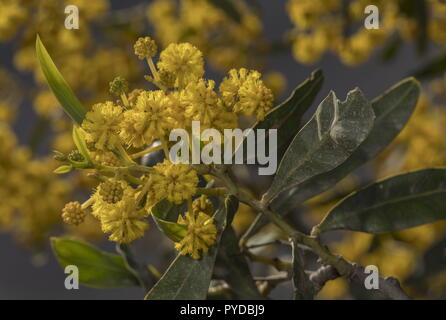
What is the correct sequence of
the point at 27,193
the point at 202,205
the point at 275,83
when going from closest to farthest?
the point at 202,205, the point at 27,193, the point at 275,83

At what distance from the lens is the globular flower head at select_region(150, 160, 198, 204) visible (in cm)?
76

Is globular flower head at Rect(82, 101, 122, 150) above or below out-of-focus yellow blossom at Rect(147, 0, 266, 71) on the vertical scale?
below

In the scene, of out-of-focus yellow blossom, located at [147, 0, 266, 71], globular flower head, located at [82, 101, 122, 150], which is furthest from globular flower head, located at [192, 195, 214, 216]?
out-of-focus yellow blossom, located at [147, 0, 266, 71]

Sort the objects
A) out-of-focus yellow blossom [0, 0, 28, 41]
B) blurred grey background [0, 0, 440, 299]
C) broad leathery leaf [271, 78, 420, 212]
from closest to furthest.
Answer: broad leathery leaf [271, 78, 420, 212] → out-of-focus yellow blossom [0, 0, 28, 41] → blurred grey background [0, 0, 440, 299]

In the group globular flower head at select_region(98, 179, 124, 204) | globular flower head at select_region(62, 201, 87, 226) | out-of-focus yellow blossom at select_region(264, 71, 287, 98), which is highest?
out-of-focus yellow blossom at select_region(264, 71, 287, 98)

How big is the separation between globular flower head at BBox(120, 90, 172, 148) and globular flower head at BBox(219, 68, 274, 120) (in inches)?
3.4

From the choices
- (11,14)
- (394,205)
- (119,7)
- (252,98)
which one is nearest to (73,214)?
(252,98)

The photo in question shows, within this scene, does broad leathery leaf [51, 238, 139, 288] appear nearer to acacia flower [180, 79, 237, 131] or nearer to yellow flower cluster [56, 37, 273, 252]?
yellow flower cluster [56, 37, 273, 252]

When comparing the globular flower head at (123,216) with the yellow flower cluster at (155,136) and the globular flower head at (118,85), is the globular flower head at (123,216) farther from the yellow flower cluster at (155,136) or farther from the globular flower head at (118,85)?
the globular flower head at (118,85)

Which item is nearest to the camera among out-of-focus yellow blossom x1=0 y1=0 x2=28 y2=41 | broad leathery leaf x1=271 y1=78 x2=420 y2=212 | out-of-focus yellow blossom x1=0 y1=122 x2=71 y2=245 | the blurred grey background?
broad leathery leaf x1=271 y1=78 x2=420 y2=212

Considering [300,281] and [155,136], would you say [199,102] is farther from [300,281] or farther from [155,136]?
[300,281]

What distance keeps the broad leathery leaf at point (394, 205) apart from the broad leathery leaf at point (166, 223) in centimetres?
24

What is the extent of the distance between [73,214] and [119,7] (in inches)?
105

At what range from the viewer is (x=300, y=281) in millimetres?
839
